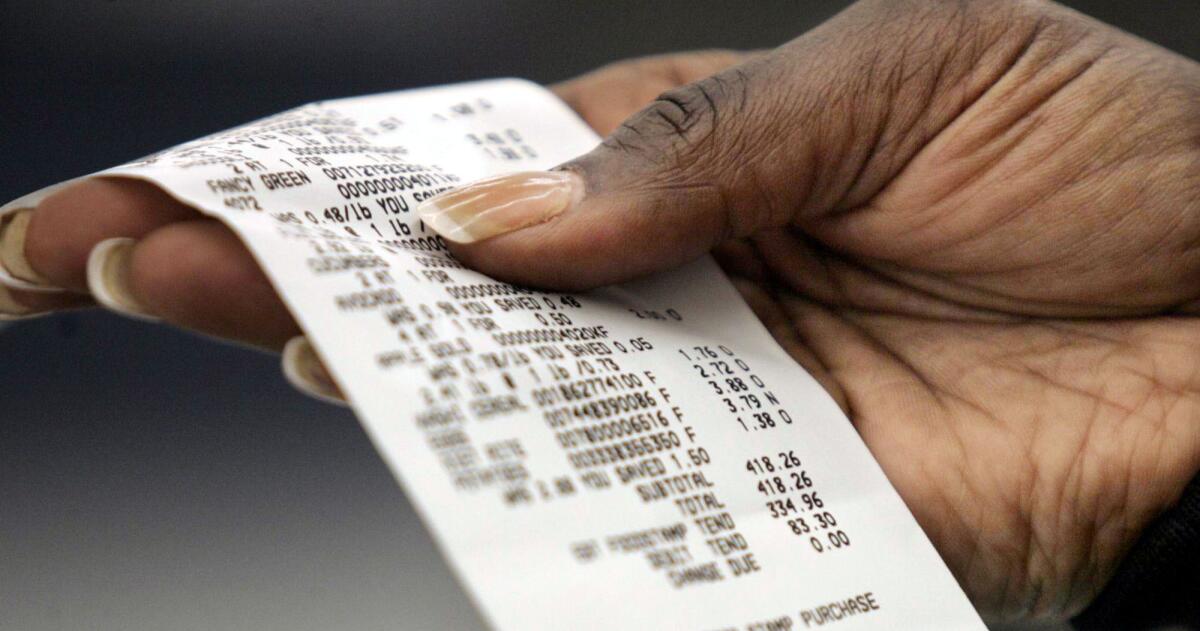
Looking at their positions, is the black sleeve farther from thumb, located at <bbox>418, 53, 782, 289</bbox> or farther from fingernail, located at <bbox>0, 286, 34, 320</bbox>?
fingernail, located at <bbox>0, 286, 34, 320</bbox>

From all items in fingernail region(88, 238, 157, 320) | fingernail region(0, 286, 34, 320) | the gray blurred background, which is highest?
fingernail region(88, 238, 157, 320)

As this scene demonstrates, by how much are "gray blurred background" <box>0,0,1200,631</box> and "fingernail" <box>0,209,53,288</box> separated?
0.98 feet

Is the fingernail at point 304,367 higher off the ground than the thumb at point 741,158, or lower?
lower

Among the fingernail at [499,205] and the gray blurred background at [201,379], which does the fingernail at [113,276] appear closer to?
the fingernail at [499,205]

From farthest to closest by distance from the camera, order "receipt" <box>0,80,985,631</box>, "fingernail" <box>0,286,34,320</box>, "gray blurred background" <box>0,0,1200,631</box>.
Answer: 1. "gray blurred background" <box>0,0,1200,631</box>
2. "fingernail" <box>0,286,34,320</box>
3. "receipt" <box>0,80,985,631</box>

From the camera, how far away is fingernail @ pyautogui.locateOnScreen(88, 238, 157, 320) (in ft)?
1.61

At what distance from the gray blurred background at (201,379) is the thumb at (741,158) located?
0.33 metres

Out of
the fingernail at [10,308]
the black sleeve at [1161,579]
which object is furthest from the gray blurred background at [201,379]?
the black sleeve at [1161,579]

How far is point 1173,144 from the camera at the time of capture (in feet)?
2.07

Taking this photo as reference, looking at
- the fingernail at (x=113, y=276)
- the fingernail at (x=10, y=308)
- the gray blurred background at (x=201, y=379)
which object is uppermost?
the fingernail at (x=113, y=276)

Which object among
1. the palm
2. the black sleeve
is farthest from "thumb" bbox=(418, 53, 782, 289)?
the black sleeve

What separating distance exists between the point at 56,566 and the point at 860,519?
1.81 ft

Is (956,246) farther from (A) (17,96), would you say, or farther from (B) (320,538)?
Answer: (A) (17,96)

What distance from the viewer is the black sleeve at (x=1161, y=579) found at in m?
0.61
